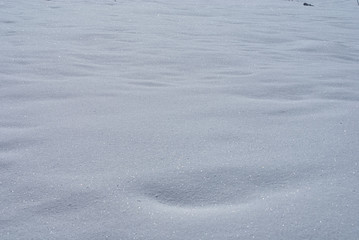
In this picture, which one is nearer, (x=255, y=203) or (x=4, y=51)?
(x=255, y=203)

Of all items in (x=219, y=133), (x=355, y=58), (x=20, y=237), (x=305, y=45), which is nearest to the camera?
(x=20, y=237)

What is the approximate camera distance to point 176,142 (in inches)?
49.8

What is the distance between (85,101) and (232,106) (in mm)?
714

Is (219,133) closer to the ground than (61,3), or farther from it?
closer to the ground

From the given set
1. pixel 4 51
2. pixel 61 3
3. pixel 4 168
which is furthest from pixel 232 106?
pixel 61 3

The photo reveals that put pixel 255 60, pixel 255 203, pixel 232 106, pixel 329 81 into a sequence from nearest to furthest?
pixel 255 203, pixel 232 106, pixel 329 81, pixel 255 60

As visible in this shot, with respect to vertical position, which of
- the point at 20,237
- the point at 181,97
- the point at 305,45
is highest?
the point at 305,45

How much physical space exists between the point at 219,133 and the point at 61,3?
16.7 ft

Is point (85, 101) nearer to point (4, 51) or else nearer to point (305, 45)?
point (4, 51)

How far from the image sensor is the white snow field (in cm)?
87

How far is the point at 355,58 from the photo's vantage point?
2.74 metres

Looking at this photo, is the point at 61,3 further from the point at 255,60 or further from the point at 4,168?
the point at 4,168

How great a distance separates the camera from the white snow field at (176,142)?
870mm

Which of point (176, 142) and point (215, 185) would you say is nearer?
point (215, 185)
